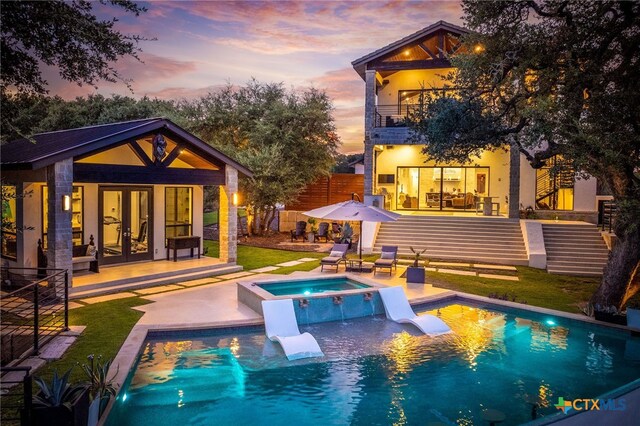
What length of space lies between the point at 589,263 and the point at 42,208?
64.2 feet

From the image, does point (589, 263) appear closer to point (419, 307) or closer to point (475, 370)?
point (419, 307)

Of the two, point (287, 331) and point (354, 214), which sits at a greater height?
point (354, 214)

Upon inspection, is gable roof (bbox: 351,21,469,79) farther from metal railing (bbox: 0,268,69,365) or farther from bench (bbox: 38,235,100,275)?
metal railing (bbox: 0,268,69,365)

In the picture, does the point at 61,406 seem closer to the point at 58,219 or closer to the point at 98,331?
the point at 98,331

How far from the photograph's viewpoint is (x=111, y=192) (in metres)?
16.2

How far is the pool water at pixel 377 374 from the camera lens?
23.0 ft

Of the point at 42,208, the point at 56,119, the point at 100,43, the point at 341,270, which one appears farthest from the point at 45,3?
the point at 56,119

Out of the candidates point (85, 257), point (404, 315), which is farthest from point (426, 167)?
point (85, 257)

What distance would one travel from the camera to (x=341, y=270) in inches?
655

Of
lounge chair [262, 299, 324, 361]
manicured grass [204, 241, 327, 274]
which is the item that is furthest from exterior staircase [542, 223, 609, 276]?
lounge chair [262, 299, 324, 361]

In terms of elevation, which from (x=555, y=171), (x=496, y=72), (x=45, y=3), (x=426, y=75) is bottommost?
(x=555, y=171)

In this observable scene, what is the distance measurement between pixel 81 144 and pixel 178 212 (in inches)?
242

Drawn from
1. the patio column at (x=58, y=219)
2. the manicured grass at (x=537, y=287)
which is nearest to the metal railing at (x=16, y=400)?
the patio column at (x=58, y=219)

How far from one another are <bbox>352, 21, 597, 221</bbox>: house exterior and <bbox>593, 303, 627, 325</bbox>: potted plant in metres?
11.6
